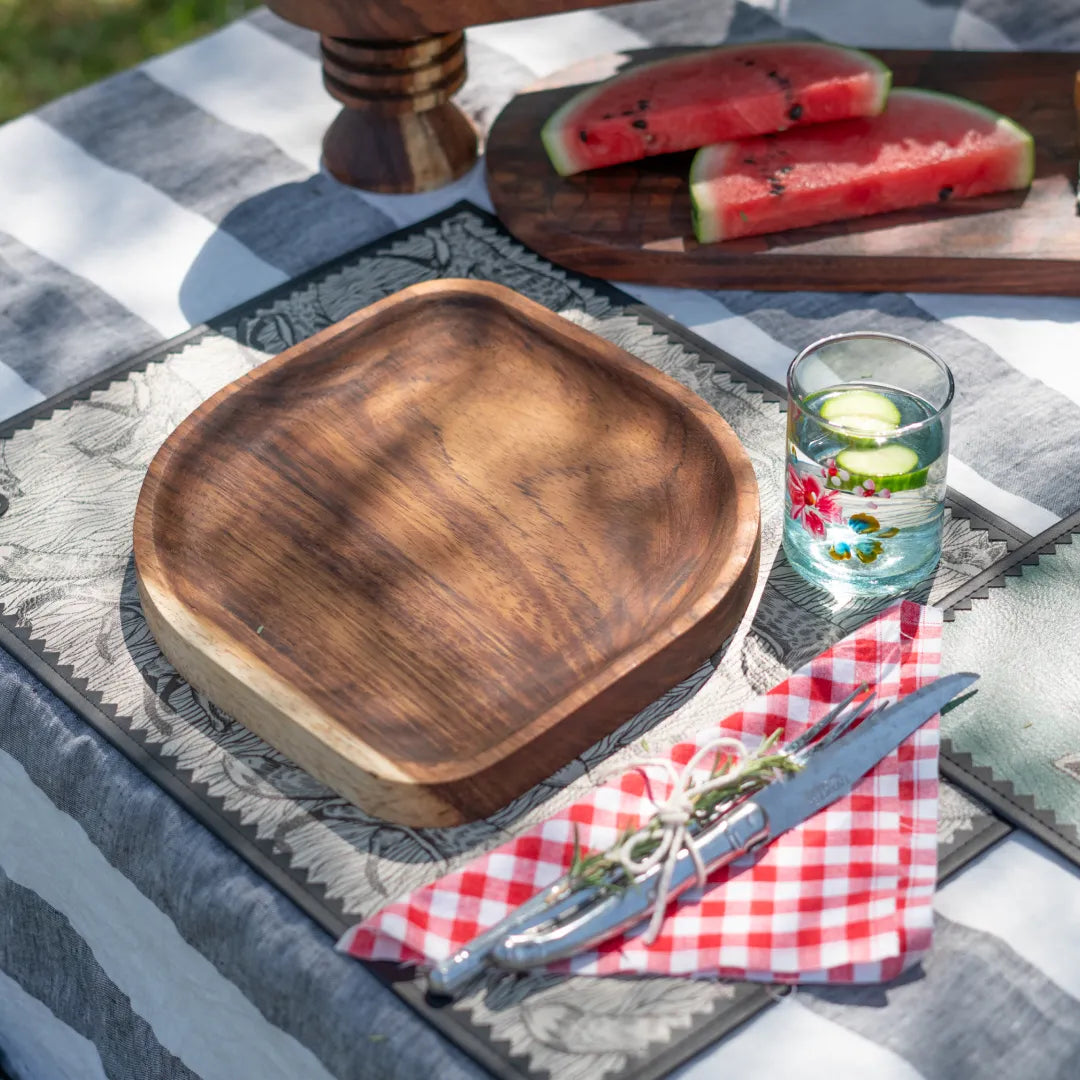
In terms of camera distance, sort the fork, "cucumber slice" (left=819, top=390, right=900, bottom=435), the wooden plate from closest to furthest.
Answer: the fork → the wooden plate → "cucumber slice" (left=819, top=390, right=900, bottom=435)

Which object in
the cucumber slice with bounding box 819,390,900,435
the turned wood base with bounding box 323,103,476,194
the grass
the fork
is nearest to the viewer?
the fork

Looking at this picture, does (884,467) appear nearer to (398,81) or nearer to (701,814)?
(701,814)

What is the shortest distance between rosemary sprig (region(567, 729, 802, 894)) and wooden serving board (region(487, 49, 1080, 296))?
67 cm

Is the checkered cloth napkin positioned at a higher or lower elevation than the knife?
lower

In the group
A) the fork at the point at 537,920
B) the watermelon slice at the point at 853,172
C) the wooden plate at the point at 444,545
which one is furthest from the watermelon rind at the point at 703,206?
the fork at the point at 537,920

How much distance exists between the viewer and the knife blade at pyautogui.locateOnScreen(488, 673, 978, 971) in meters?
0.99

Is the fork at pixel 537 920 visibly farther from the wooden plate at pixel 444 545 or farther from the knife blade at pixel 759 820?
the wooden plate at pixel 444 545

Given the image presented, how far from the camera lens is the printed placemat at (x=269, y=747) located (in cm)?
100

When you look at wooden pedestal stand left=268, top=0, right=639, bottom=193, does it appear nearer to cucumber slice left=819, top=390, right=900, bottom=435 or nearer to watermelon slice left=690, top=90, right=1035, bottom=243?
Answer: watermelon slice left=690, top=90, right=1035, bottom=243

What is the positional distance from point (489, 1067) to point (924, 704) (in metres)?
0.42

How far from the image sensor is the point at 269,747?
119 centimetres

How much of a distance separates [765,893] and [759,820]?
5 cm

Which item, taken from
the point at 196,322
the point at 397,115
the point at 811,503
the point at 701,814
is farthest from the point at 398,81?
the point at 701,814

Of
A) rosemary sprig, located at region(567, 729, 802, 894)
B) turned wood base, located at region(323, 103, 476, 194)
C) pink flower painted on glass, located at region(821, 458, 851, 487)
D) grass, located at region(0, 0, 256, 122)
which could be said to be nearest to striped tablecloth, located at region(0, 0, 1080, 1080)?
turned wood base, located at region(323, 103, 476, 194)
